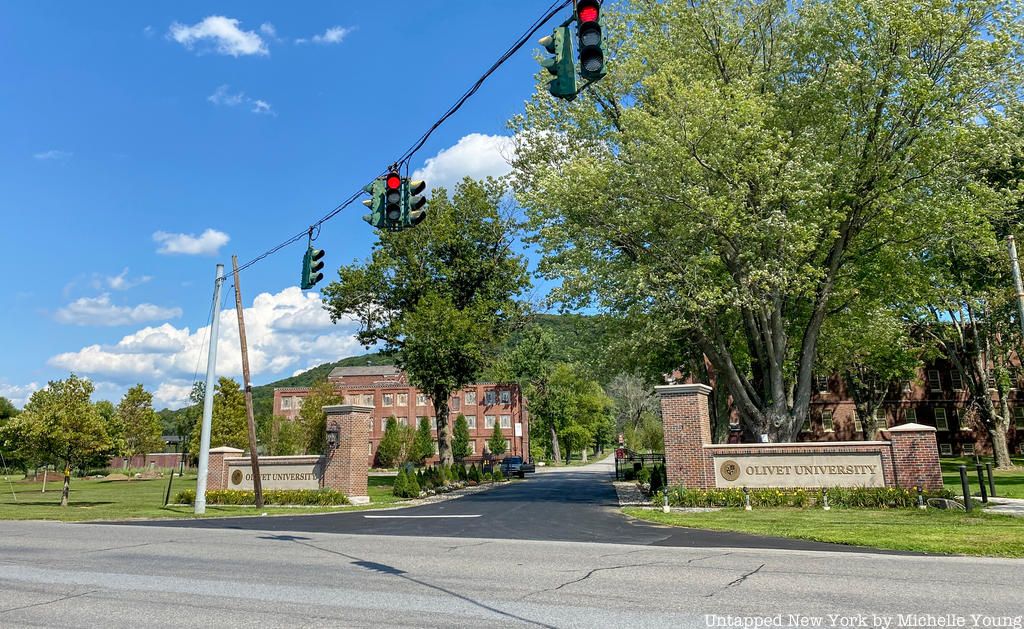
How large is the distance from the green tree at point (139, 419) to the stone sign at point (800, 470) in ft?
178

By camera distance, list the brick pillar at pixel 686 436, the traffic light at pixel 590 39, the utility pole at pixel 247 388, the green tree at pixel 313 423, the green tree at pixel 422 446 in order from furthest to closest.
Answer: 1. the green tree at pixel 422 446
2. the green tree at pixel 313 423
3. the utility pole at pixel 247 388
4. the brick pillar at pixel 686 436
5. the traffic light at pixel 590 39

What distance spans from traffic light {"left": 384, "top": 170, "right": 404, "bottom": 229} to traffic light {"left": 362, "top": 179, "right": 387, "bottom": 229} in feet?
0.41

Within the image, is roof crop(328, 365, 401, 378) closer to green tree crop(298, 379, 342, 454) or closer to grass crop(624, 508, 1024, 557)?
green tree crop(298, 379, 342, 454)

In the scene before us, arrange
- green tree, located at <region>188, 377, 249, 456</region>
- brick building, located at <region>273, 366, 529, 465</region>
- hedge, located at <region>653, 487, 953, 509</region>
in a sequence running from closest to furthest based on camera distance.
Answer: hedge, located at <region>653, 487, 953, 509</region>, green tree, located at <region>188, 377, 249, 456</region>, brick building, located at <region>273, 366, 529, 465</region>

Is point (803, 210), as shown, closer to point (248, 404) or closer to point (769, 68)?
point (769, 68)

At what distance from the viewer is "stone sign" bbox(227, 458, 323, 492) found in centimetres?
2502

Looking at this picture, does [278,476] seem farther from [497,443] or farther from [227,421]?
[497,443]

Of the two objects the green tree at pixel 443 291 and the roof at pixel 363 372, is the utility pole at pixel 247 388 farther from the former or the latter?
the roof at pixel 363 372

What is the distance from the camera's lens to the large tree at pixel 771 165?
18656mm

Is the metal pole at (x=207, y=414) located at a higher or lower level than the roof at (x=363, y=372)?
lower

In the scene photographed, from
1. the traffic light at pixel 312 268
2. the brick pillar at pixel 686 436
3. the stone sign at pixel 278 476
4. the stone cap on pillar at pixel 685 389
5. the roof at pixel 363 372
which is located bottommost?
the stone sign at pixel 278 476

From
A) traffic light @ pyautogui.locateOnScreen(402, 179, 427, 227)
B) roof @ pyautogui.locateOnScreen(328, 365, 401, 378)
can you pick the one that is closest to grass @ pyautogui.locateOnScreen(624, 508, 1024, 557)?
traffic light @ pyautogui.locateOnScreen(402, 179, 427, 227)

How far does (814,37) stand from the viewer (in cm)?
2081

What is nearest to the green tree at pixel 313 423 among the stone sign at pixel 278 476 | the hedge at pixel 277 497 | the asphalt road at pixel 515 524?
the stone sign at pixel 278 476
